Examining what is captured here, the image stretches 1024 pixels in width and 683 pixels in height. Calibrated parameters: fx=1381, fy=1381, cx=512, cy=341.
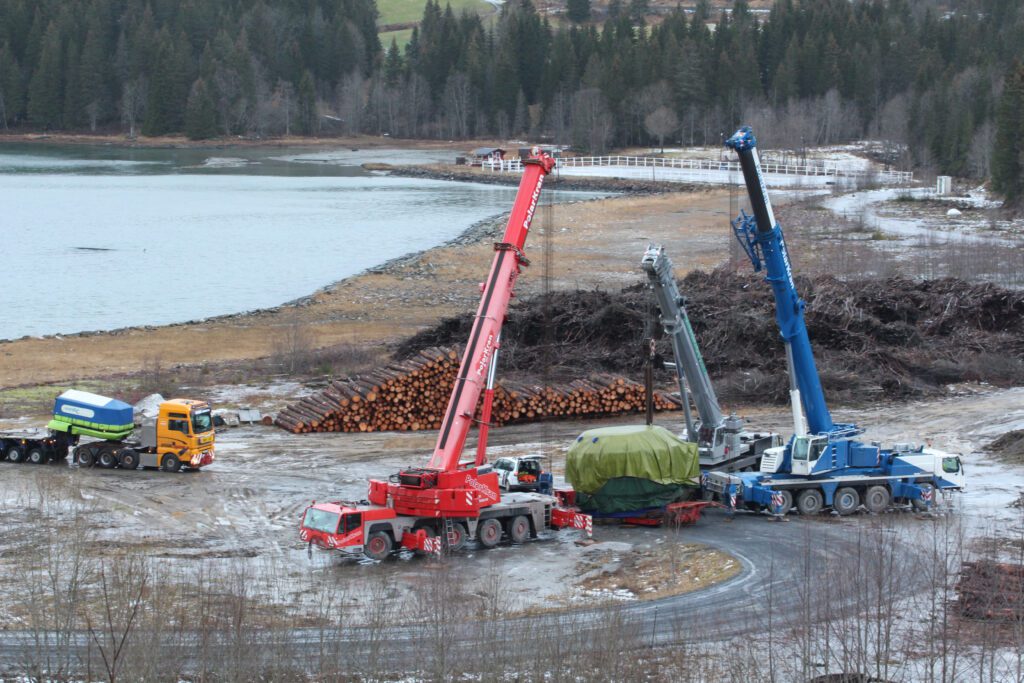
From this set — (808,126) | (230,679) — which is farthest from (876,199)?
(230,679)

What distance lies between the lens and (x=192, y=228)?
107562mm

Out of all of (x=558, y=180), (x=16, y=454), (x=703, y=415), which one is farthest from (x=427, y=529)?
(x=558, y=180)

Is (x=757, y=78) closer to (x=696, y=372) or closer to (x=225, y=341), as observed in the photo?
(x=225, y=341)

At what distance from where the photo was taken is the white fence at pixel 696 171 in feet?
421

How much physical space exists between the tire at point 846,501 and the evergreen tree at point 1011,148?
67.9m

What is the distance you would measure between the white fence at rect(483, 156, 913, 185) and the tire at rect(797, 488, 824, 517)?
292ft

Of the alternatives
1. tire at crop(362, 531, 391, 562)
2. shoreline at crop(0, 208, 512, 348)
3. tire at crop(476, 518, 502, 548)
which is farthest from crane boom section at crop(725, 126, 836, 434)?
shoreline at crop(0, 208, 512, 348)

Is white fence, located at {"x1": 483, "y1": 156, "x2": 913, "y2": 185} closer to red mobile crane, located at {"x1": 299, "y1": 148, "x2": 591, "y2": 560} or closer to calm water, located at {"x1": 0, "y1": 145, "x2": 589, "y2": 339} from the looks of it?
calm water, located at {"x1": 0, "y1": 145, "x2": 589, "y2": 339}

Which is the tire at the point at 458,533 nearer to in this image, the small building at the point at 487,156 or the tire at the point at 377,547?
the tire at the point at 377,547

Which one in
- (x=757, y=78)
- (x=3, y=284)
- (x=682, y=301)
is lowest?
(x=3, y=284)

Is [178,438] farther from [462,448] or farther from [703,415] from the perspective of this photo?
[703,415]

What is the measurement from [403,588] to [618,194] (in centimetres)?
11063

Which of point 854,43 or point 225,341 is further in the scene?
point 854,43

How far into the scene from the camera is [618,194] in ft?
439
